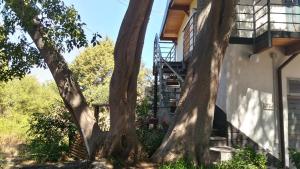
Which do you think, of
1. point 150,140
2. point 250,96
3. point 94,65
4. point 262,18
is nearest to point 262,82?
point 250,96

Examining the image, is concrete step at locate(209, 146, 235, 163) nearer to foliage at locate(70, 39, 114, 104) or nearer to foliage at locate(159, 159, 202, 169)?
foliage at locate(159, 159, 202, 169)

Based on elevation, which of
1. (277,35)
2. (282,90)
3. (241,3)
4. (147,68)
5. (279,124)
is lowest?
(279,124)

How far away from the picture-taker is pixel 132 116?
8.16 metres

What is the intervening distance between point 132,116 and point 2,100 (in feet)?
80.9

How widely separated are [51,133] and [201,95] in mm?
5408

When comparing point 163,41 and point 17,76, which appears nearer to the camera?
point 17,76

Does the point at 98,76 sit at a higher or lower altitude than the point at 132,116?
higher

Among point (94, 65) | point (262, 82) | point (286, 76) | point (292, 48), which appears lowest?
point (262, 82)

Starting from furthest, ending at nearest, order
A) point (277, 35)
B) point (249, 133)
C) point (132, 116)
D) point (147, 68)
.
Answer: point (147, 68) < point (249, 133) < point (277, 35) < point (132, 116)

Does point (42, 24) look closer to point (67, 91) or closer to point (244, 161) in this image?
point (67, 91)

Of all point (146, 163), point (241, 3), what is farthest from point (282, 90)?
point (146, 163)

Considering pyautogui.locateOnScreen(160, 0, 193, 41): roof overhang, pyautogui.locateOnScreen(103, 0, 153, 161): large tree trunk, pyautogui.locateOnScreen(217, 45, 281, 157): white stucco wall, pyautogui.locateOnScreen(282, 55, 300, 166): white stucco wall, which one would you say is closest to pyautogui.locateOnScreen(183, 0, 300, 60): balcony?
pyautogui.locateOnScreen(217, 45, 281, 157): white stucco wall

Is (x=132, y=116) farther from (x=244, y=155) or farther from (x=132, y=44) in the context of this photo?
(x=244, y=155)

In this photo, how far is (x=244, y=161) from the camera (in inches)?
333
